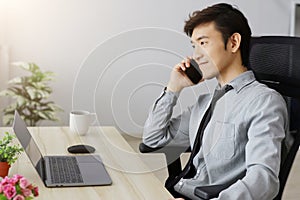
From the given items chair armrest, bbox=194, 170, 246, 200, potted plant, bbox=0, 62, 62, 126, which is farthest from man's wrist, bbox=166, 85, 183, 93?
potted plant, bbox=0, 62, 62, 126

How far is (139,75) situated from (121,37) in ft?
7.34

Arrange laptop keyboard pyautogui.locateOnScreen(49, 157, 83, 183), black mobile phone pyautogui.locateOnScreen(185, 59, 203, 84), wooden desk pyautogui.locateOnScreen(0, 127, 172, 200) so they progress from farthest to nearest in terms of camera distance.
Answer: black mobile phone pyautogui.locateOnScreen(185, 59, 203, 84), laptop keyboard pyautogui.locateOnScreen(49, 157, 83, 183), wooden desk pyautogui.locateOnScreen(0, 127, 172, 200)

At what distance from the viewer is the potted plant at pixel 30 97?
3783 mm

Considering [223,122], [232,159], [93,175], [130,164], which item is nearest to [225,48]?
[223,122]

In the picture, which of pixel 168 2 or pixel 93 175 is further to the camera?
pixel 168 2

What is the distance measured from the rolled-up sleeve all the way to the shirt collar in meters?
0.27

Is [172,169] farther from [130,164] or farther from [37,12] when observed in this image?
[37,12]

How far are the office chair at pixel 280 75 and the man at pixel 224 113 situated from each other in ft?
0.23

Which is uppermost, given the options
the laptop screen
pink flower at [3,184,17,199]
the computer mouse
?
pink flower at [3,184,17,199]

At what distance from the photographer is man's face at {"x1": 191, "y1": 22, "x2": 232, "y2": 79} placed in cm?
188

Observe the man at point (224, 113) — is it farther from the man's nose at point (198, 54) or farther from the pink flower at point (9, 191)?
the pink flower at point (9, 191)

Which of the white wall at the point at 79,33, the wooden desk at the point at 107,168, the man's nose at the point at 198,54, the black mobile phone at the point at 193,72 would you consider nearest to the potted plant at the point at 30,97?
the white wall at the point at 79,33

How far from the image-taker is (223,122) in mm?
1849

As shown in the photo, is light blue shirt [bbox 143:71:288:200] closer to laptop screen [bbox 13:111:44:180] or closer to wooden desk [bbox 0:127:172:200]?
wooden desk [bbox 0:127:172:200]
